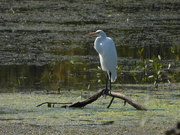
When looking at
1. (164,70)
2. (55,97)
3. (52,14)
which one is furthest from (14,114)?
(52,14)

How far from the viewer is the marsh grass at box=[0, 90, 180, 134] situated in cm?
420

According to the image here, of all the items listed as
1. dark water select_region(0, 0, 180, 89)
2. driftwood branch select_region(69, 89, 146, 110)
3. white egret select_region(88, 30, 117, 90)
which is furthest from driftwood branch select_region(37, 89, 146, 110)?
white egret select_region(88, 30, 117, 90)

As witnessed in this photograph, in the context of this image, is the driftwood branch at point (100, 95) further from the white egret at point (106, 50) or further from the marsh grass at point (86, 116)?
the white egret at point (106, 50)

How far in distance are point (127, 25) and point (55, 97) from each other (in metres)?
5.52

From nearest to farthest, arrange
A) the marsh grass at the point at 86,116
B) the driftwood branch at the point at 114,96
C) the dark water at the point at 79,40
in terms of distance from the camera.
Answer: the marsh grass at the point at 86,116 → the driftwood branch at the point at 114,96 → the dark water at the point at 79,40

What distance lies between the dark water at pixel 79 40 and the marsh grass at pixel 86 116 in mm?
429

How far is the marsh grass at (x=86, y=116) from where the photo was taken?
4.20 m

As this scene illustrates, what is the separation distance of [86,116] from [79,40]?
4.73 meters

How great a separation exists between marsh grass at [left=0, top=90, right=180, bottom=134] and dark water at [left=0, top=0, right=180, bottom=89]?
0.43m

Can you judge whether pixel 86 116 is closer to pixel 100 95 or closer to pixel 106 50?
pixel 100 95

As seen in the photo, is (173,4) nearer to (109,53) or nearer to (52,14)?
(52,14)

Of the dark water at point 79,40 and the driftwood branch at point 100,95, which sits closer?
the driftwood branch at point 100,95

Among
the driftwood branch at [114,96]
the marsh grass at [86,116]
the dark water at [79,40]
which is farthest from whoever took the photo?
the dark water at [79,40]

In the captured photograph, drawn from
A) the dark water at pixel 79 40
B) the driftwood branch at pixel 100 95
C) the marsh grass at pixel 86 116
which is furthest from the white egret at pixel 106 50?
the driftwood branch at pixel 100 95
